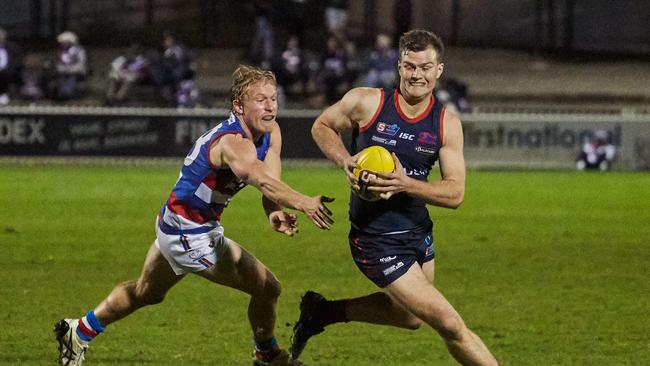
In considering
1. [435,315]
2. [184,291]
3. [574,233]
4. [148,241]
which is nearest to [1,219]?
[148,241]

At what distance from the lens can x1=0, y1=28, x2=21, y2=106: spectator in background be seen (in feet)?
90.7

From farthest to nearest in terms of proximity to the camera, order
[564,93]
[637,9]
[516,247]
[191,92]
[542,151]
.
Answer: [637,9], [564,93], [191,92], [542,151], [516,247]

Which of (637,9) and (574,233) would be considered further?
(637,9)

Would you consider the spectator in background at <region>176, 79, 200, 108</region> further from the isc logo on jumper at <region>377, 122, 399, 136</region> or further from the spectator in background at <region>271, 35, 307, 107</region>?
the isc logo on jumper at <region>377, 122, 399, 136</region>

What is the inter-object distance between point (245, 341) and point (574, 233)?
745 centimetres

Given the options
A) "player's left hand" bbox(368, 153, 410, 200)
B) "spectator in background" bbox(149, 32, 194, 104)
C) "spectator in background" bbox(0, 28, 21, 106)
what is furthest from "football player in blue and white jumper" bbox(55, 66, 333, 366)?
"spectator in background" bbox(0, 28, 21, 106)

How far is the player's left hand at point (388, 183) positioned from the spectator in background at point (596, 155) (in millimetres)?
17565

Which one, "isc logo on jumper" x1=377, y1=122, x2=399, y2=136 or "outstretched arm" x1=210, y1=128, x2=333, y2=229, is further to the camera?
"isc logo on jumper" x1=377, y1=122, x2=399, y2=136

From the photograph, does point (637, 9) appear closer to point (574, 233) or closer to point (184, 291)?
point (574, 233)

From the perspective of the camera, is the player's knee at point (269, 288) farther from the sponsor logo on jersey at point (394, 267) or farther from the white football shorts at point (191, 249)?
the sponsor logo on jersey at point (394, 267)

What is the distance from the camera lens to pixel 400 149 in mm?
7148

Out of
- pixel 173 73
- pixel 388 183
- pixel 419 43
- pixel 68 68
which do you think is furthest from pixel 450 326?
pixel 68 68

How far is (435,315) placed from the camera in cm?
686

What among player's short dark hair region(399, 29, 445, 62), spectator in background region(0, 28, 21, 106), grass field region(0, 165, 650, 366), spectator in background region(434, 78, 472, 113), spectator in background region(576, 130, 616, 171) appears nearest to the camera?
player's short dark hair region(399, 29, 445, 62)
